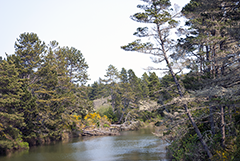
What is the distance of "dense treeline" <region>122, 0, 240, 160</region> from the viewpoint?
37.9 feet

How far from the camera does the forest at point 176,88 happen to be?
11.8 meters

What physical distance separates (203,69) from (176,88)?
3026 mm

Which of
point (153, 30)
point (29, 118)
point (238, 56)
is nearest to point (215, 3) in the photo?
point (238, 56)

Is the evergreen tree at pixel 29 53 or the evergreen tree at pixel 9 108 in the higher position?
the evergreen tree at pixel 29 53

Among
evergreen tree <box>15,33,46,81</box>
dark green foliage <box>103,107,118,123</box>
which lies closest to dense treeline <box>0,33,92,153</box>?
evergreen tree <box>15,33,46,81</box>

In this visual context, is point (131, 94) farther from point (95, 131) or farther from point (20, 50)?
point (20, 50)

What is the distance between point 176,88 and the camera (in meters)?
16.8

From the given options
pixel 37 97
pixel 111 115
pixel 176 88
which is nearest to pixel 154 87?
pixel 176 88

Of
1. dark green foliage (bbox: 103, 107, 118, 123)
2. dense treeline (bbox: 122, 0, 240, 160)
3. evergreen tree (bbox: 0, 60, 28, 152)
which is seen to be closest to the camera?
dense treeline (bbox: 122, 0, 240, 160)

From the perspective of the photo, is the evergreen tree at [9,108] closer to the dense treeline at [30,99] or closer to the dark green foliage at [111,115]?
the dense treeline at [30,99]

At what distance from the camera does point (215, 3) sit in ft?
35.9

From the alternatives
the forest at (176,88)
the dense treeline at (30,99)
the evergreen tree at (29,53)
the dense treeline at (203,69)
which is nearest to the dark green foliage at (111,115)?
the forest at (176,88)

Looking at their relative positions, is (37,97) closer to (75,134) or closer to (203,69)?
(75,134)

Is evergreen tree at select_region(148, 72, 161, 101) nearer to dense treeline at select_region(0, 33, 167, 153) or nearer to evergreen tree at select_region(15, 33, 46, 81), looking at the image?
dense treeline at select_region(0, 33, 167, 153)
